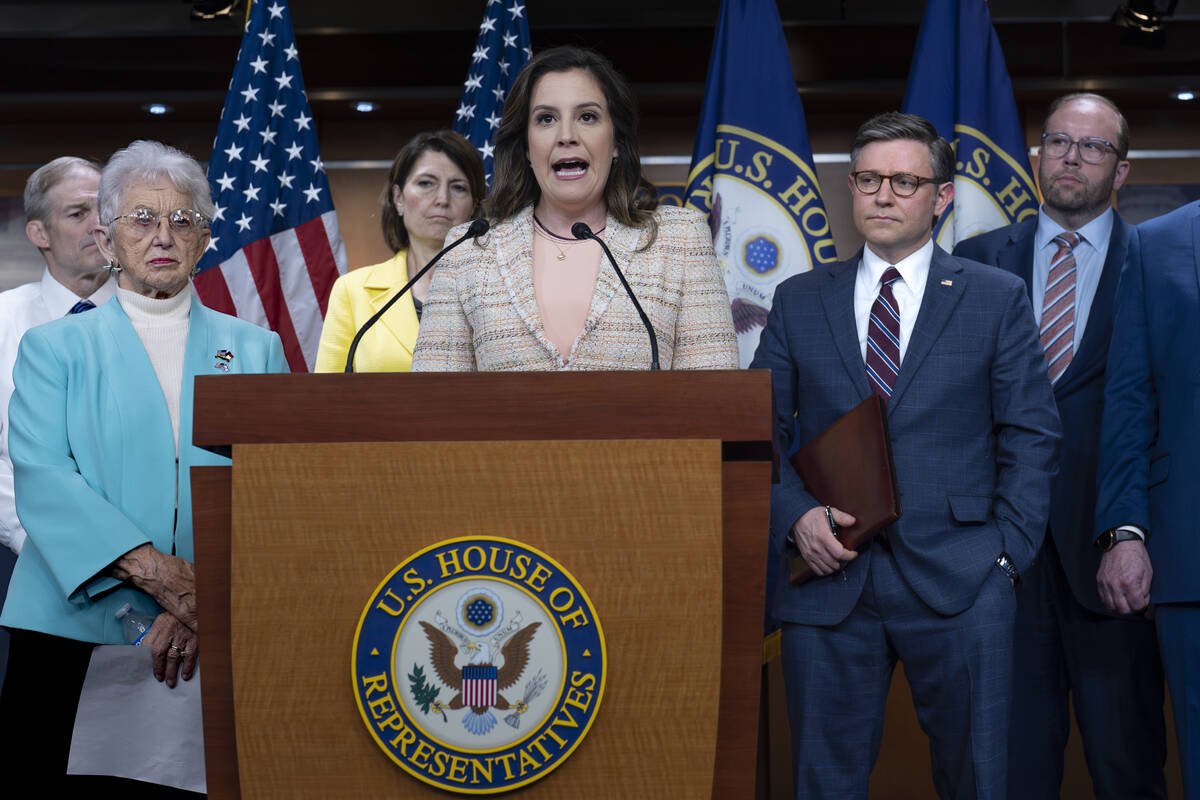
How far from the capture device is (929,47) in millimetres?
3828

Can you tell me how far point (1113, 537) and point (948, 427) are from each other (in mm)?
415

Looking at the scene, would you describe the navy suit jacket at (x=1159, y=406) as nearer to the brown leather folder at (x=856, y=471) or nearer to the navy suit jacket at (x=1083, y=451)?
the navy suit jacket at (x=1083, y=451)

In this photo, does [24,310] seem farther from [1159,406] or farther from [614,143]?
[1159,406]

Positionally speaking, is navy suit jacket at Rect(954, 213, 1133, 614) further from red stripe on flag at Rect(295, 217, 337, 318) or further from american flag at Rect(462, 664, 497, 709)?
red stripe on flag at Rect(295, 217, 337, 318)

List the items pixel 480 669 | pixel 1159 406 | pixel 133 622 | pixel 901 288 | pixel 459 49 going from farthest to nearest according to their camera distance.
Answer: pixel 459 49
pixel 901 288
pixel 1159 406
pixel 133 622
pixel 480 669

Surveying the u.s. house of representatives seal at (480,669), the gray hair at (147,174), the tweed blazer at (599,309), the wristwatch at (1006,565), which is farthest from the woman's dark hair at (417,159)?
the u.s. house of representatives seal at (480,669)

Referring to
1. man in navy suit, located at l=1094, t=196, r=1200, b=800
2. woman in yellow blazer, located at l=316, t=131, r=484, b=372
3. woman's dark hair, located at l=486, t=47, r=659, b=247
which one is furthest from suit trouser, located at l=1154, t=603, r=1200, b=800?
woman in yellow blazer, located at l=316, t=131, r=484, b=372

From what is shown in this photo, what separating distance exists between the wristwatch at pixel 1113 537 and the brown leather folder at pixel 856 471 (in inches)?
20.5

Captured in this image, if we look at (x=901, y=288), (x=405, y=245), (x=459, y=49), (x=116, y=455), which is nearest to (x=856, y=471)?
(x=901, y=288)

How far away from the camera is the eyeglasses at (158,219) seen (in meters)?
2.32

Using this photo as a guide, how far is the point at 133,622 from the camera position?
6.84 feet

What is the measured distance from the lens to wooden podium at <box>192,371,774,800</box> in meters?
1.42

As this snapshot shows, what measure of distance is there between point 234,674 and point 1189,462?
1.77m

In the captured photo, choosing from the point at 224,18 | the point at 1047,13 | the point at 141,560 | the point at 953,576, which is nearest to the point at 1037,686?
the point at 953,576
